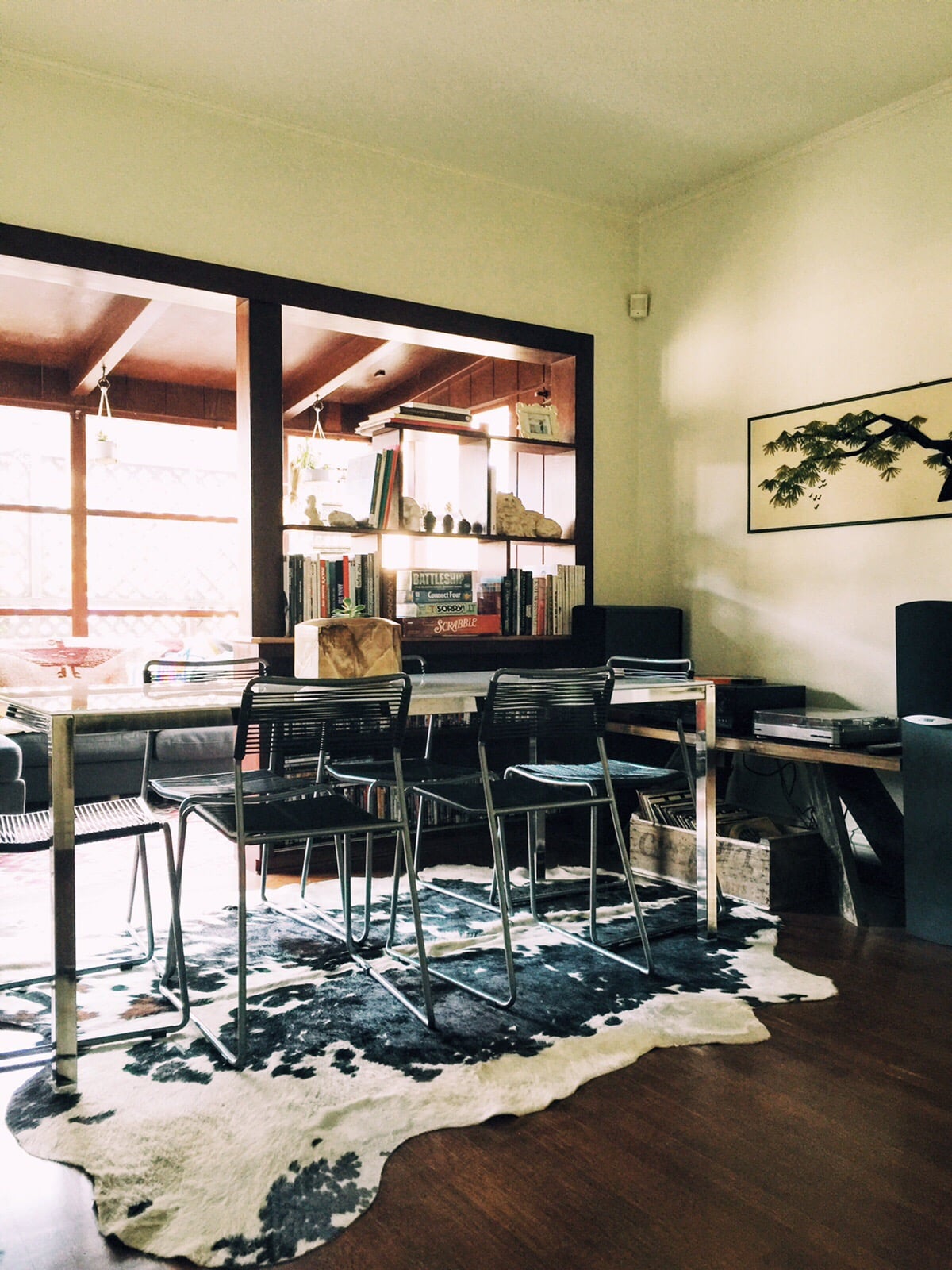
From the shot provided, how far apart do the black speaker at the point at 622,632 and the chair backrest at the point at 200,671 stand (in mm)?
1658

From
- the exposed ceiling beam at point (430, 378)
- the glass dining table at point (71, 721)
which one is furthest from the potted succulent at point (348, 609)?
the exposed ceiling beam at point (430, 378)

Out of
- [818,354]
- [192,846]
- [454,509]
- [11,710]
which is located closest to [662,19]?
[818,354]

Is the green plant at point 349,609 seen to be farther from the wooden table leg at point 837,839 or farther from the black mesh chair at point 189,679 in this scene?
the wooden table leg at point 837,839

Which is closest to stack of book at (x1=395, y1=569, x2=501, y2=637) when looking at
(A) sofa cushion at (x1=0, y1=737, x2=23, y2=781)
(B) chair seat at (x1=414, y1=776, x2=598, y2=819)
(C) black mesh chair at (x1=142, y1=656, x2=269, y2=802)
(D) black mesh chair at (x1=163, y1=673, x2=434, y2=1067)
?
(C) black mesh chair at (x1=142, y1=656, x2=269, y2=802)

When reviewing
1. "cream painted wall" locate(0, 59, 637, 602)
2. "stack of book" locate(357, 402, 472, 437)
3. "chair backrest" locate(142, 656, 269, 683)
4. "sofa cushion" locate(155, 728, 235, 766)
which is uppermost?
"cream painted wall" locate(0, 59, 637, 602)

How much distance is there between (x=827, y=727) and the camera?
3.20 meters

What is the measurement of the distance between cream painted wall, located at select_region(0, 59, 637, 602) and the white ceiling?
0.12 metres

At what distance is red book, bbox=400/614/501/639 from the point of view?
13.4ft

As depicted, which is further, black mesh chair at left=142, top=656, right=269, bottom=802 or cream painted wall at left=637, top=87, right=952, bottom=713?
cream painted wall at left=637, top=87, right=952, bottom=713

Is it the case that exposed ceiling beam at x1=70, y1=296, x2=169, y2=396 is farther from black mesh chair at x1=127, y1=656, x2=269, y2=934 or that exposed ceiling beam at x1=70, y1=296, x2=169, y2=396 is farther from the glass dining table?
the glass dining table

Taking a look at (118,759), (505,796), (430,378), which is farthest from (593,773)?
(430,378)

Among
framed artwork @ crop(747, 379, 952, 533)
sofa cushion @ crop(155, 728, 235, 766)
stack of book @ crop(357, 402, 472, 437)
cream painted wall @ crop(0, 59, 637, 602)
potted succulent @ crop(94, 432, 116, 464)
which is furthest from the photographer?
potted succulent @ crop(94, 432, 116, 464)

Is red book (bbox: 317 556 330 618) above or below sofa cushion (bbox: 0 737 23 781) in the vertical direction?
above

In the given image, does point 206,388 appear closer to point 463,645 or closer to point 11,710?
point 463,645
